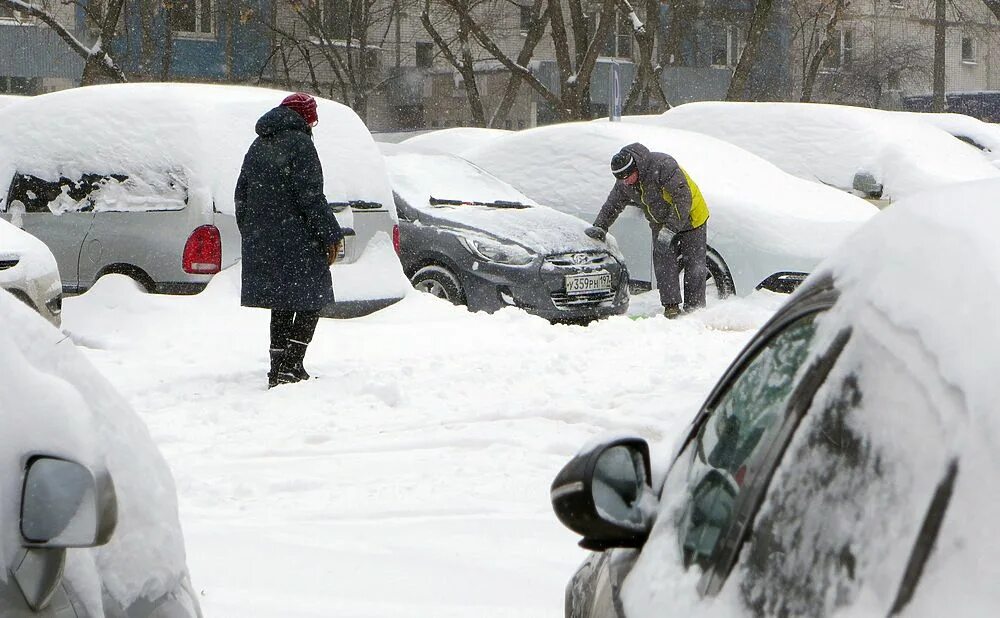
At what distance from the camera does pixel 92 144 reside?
10172mm

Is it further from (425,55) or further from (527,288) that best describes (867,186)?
(425,55)

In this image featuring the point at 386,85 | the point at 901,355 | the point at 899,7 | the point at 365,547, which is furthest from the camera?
the point at 899,7

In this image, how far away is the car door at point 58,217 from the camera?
398 inches

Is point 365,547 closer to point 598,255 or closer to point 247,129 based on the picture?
point 247,129

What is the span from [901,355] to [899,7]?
55.7 metres

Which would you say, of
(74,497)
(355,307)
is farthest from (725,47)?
(74,497)

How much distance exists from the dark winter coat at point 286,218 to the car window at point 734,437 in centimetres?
619

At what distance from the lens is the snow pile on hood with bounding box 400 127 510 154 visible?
20375 mm

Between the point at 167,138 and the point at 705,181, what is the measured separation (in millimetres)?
4815

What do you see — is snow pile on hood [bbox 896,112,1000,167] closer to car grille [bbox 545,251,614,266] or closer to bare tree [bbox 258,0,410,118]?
car grille [bbox 545,251,614,266]

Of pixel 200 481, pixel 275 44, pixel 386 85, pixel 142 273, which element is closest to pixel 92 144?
pixel 142 273

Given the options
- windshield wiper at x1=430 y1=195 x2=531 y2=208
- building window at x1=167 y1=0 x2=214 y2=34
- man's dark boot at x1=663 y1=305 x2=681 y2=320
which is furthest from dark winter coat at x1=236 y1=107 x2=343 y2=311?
building window at x1=167 y1=0 x2=214 y2=34

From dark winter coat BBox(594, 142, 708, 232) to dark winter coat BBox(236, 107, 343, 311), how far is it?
3904 mm

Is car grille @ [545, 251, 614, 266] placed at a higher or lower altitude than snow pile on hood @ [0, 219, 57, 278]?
lower
